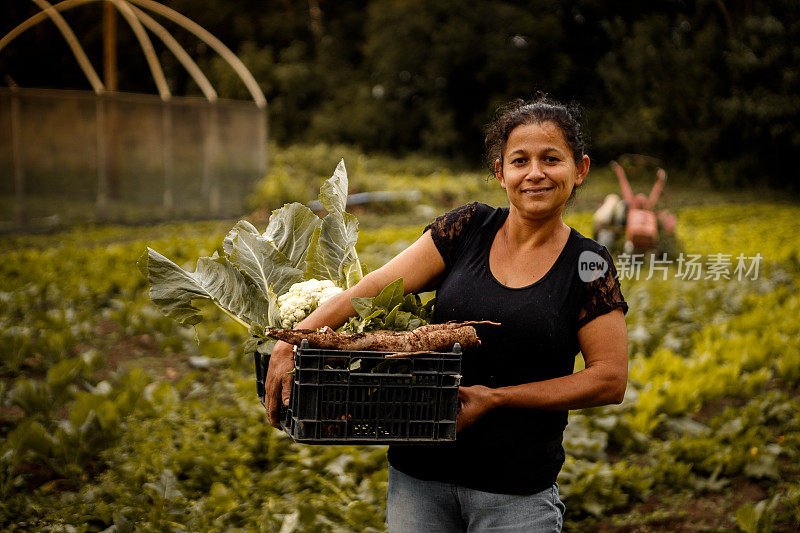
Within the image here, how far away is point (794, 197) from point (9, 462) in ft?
57.6

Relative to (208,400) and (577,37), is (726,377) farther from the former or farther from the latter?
(577,37)

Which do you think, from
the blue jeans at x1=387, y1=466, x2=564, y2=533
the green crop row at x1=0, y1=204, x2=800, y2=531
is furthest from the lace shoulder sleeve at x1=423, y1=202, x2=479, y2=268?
the green crop row at x1=0, y1=204, x2=800, y2=531

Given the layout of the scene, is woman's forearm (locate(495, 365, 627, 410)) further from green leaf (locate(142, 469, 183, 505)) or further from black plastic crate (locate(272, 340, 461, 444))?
green leaf (locate(142, 469, 183, 505))

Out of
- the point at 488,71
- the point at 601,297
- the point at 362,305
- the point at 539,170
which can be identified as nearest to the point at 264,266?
the point at 362,305

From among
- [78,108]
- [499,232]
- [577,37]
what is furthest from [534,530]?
[577,37]

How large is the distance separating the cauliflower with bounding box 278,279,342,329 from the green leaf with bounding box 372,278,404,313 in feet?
0.69

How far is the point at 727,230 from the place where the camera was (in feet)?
41.7

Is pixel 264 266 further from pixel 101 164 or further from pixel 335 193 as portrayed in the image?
pixel 101 164

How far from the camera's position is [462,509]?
182 centimetres

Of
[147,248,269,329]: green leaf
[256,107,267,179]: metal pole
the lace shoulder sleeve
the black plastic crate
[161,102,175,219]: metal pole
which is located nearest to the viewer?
the black plastic crate

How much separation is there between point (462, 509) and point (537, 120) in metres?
0.96

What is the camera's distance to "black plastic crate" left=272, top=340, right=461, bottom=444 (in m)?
1.49

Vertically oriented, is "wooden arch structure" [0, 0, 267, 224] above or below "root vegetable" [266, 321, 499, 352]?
above

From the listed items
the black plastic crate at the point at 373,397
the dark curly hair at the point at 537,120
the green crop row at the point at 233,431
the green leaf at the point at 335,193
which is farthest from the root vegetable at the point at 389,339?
the green crop row at the point at 233,431
